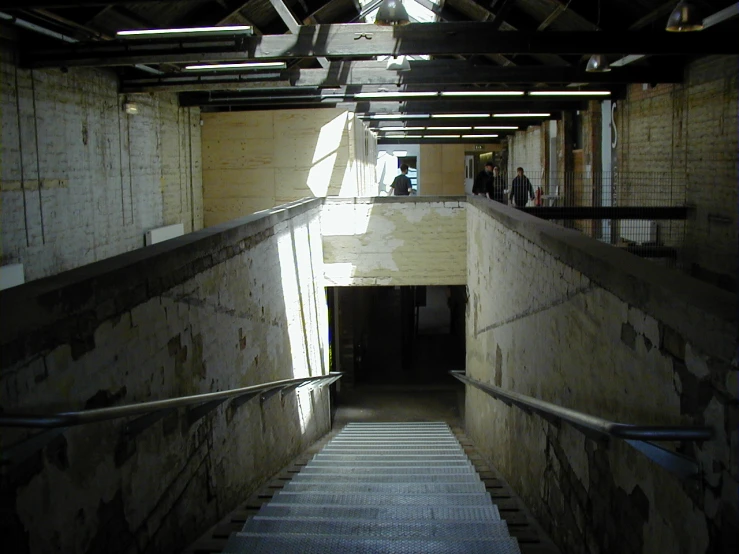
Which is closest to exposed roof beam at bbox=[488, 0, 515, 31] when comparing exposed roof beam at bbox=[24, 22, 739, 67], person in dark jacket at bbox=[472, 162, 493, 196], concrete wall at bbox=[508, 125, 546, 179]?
exposed roof beam at bbox=[24, 22, 739, 67]

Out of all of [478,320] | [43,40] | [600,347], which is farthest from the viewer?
[478,320]

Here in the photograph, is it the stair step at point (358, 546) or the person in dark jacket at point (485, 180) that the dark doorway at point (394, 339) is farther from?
the stair step at point (358, 546)

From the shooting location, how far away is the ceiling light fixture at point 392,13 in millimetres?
6797

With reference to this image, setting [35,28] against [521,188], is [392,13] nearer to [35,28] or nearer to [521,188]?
[35,28]

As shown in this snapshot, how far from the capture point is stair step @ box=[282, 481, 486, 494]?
5.15 m

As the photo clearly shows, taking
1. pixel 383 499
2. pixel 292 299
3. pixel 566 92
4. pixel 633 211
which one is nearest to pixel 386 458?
pixel 383 499

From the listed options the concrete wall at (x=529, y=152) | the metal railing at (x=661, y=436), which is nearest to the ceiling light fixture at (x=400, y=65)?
the metal railing at (x=661, y=436)

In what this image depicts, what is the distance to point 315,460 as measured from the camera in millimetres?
7039

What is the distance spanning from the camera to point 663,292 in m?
2.76

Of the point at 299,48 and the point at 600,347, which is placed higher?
the point at 299,48

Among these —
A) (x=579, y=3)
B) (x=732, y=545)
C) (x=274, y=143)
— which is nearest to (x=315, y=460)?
(x=732, y=545)

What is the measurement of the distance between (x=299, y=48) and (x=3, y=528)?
7.06 meters

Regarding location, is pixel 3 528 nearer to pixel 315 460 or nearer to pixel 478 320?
pixel 315 460

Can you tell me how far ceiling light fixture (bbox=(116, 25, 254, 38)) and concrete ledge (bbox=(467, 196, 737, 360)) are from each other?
450 cm
